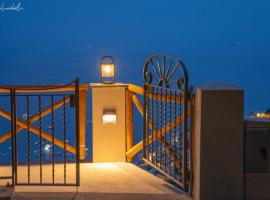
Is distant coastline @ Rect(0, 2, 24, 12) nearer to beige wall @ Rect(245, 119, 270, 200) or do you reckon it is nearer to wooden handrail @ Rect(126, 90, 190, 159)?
wooden handrail @ Rect(126, 90, 190, 159)

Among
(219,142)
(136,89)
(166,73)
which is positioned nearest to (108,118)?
(136,89)

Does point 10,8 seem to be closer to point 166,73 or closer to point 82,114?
point 82,114

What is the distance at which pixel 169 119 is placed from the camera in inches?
250

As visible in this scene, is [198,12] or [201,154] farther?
[198,12]

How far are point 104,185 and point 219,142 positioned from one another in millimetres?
1704

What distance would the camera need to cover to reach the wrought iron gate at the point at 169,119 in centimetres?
533

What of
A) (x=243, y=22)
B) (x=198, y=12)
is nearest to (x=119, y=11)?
(x=198, y=12)

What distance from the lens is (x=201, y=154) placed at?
468 cm

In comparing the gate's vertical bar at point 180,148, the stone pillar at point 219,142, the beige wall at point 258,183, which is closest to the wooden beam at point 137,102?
the gate's vertical bar at point 180,148

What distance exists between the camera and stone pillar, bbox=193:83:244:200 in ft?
15.2

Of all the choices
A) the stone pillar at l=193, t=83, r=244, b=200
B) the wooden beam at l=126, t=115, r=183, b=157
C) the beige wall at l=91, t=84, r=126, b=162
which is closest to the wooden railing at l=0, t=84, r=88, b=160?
the beige wall at l=91, t=84, r=126, b=162

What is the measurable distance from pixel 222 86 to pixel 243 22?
138m

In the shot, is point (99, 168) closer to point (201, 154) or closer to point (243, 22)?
point (201, 154)

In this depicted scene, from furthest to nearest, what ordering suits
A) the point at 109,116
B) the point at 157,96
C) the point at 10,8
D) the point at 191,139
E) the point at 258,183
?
the point at 10,8 < the point at 109,116 < the point at 157,96 < the point at 191,139 < the point at 258,183
